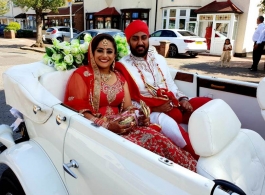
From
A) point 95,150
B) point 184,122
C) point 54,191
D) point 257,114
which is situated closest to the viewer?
point 95,150

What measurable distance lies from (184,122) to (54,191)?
164 cm

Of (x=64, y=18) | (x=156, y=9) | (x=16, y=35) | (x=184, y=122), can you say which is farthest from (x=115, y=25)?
(x=184, y=122)

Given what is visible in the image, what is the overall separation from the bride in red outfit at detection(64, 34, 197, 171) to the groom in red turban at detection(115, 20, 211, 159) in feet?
0.72

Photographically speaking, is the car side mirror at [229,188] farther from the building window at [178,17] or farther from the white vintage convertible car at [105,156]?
the building window at [178,17]

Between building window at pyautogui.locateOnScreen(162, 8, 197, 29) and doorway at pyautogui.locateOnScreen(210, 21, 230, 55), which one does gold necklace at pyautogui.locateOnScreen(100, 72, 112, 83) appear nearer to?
doorway at pyautogui.locateOnScreen(210, 21, 230, 55)

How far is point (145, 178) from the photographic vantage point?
1.22 meters

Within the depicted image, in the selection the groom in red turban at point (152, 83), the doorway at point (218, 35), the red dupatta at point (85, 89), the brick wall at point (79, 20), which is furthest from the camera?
the brick wall at point (79, 20)

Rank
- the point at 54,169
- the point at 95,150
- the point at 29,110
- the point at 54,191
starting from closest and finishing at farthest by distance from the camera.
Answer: the point at 95,150 < the point at 54,191 < the point at 54,169 < the point at 29,110

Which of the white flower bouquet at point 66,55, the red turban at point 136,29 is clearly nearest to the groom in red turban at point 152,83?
the red turban at point 136,29

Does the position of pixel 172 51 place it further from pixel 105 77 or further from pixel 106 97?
pixel 106 97

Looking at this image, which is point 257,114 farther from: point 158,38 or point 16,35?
point 16,35

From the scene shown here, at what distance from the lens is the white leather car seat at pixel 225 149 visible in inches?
54.6

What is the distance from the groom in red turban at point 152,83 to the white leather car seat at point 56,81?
0.60 metres

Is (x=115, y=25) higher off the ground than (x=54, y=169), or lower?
higher
